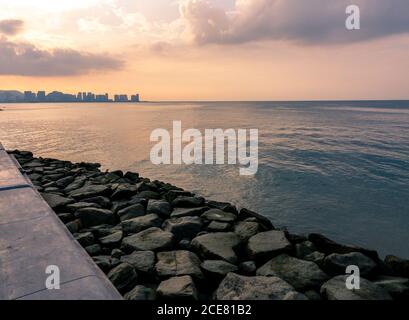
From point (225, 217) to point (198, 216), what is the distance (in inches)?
23.8

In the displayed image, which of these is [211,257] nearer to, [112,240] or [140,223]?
[112,240]

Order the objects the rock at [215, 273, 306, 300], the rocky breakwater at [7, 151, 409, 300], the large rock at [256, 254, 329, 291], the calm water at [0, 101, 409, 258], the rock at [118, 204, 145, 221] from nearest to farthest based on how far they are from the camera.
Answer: the rock at [215, 273, 306, 300]
the rocky breakwater at [7, 151, 409, 300]
the large rock at [256, 254, 329, 291]
the rock at [118, 204, 145, 221]
the calm water at [0, 101, 409, 258]

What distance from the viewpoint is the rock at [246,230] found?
224 inches

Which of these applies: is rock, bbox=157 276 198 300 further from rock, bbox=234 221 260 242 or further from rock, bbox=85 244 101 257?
rock, bbox=234 221 260 242

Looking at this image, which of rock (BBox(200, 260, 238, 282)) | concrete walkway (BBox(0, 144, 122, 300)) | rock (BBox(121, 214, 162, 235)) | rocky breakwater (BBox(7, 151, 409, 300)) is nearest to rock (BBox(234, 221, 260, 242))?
rocky breakwater (BBox(7, 151, 409, 300))

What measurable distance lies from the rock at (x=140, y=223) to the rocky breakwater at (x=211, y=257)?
19 mm

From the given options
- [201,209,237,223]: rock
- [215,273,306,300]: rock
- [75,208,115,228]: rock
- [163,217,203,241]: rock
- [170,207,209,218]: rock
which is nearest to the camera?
[215,273,306,300]: rock

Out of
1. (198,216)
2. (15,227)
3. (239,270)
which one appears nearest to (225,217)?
(198,216)

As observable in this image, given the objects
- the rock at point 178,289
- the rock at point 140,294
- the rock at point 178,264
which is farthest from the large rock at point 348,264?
the rock at point 140,294

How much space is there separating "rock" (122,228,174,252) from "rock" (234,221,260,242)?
1.29 metres

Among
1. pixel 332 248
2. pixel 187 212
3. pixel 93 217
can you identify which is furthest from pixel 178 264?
pixel 332 248

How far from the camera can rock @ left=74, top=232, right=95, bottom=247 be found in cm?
505
